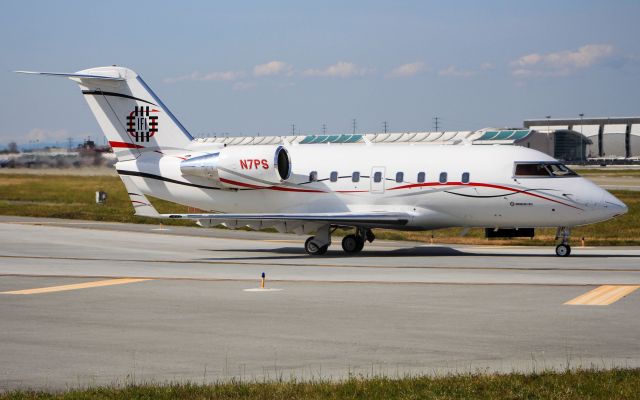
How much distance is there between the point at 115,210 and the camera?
55625mm

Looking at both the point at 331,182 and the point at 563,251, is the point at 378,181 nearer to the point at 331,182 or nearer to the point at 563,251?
the point at 331,182

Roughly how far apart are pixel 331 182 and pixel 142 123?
277 inches

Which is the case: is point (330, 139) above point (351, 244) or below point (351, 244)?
above

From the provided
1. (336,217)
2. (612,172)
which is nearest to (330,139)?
(612,172)

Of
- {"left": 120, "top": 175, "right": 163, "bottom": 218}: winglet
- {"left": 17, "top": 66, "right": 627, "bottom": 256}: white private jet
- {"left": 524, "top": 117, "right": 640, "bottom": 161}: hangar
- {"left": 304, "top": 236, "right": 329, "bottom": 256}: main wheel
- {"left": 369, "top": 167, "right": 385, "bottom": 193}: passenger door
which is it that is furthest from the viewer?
{"left": 524, "top": 117, "right": 640, "bottom": 161}: hangar

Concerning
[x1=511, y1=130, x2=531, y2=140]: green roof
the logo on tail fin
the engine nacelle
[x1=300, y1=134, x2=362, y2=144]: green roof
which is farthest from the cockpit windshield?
[x1=511, y1=130, x2=531, y2=140]: green roof

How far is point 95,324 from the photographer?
17.7m

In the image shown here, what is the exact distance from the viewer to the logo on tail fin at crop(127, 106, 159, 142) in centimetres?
3425

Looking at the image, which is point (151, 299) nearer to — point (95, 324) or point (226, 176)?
point (95, 324)

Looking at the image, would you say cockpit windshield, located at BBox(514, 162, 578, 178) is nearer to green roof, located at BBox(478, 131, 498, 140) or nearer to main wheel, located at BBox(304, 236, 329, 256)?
main wheel, located at BBox(304, 236, 329, 256)

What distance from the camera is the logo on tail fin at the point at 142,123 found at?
3425 cm

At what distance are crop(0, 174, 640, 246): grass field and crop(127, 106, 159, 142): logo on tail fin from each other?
39.8 ft

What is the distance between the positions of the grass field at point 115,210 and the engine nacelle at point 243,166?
9.56 meters

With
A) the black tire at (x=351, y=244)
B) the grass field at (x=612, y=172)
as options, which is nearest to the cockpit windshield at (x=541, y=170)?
the black tire at (x=351, y=244)
